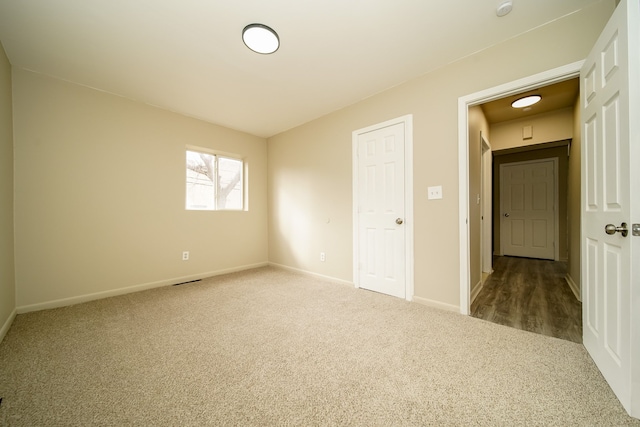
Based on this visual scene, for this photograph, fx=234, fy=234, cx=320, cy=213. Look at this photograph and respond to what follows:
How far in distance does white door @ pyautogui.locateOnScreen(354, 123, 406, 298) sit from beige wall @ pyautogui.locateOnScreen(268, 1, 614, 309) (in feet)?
0.60

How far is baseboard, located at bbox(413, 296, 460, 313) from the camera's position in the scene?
93.4 inches

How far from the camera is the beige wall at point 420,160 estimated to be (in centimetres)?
196

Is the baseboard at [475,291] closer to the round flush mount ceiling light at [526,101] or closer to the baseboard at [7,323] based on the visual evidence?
the round flush mount ceiling light at [526,101]

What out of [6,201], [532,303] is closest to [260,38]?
[6,201]

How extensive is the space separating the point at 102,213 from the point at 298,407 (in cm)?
322

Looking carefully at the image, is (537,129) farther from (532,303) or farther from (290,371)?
(290,371)

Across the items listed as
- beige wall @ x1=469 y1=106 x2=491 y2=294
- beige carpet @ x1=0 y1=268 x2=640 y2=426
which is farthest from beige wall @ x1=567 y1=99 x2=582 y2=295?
beige carpet @ x1=0 y1=268 x2=640 y2=426

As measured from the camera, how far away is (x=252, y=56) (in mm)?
2266

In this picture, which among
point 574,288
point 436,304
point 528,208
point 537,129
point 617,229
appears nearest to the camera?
point 617,229

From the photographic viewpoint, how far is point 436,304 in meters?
2.49

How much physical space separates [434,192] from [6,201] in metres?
4.17

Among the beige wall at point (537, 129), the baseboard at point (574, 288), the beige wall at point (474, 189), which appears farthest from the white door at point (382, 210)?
the beige wall at point (537, 129)

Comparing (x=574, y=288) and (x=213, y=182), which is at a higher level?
(x=213, y=182)

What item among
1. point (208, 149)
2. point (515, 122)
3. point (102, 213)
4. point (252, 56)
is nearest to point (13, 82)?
point (102, 213)
